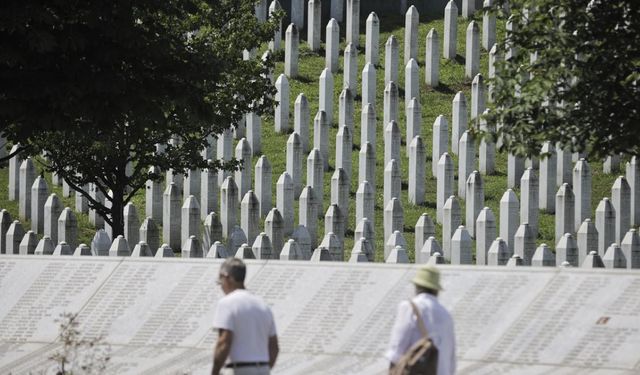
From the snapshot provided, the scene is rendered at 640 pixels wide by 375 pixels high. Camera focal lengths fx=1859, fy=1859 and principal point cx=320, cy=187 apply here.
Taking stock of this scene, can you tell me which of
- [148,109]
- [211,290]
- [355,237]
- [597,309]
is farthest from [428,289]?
[355,237]

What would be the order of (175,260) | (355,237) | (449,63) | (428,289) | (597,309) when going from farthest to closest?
(449,63) → (355,237) → (175,260) → (597,309) → (428,289)

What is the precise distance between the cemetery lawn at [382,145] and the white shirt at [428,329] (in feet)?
53.2

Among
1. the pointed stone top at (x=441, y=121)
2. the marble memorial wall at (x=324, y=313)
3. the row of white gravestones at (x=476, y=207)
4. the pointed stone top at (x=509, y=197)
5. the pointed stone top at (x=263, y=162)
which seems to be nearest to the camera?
the marble memorial wall at (x=324, y=313)

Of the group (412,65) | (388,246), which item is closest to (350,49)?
(412,65)

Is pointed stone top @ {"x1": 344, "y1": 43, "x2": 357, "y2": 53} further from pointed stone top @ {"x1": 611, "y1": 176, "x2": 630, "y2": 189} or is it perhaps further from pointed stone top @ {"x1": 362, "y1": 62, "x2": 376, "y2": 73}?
pointed stone top @ {"x1": 611, "y1": 176, "x2": 630, "y2": 189}

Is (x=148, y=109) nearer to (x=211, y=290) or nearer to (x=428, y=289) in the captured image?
(x=211, y=290)

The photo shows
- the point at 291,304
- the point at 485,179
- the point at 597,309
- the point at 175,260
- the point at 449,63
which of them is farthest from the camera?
the point at 449,63

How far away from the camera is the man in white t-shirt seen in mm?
13719

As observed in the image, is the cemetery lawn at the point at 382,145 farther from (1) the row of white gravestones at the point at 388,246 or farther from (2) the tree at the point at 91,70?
(2) the tree at the point at 91,70

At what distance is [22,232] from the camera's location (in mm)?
31344

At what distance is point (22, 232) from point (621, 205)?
10.0m

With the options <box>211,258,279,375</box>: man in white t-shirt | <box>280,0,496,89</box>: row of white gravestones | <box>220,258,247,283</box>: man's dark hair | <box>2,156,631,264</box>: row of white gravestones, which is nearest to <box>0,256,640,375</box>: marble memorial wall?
<box>211,258,279,375</box>: man in white t-shirt

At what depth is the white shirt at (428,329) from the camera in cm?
1382

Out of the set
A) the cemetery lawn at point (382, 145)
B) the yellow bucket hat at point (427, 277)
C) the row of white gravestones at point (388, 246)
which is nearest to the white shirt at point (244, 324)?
the yellow bucket hat at point (427, 277)
